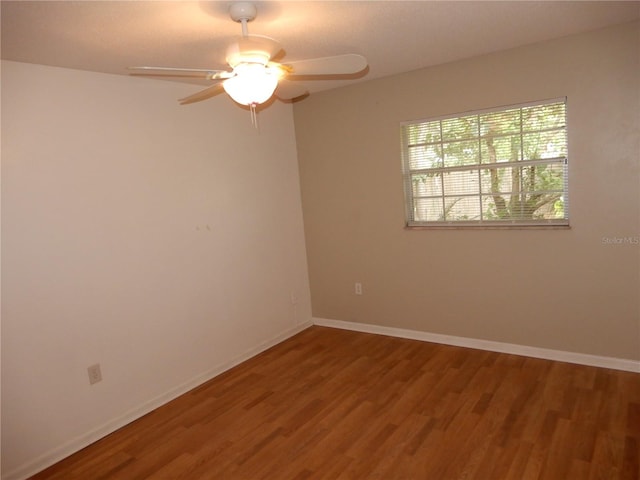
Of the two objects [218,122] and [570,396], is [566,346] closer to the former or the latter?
[570,396]

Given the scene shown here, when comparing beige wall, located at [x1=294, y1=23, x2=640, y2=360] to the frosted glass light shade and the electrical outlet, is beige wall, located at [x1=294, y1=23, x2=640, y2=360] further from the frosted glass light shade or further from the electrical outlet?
the electrical outlet

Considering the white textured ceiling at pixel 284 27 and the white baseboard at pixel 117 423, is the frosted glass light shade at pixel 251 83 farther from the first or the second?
the white baseboard at pixel 117 423

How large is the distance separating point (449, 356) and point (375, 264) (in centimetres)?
103

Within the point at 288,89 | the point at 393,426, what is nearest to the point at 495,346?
the point at 393,426

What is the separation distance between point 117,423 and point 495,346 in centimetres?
284

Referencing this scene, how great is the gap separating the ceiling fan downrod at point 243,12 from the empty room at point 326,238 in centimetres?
1

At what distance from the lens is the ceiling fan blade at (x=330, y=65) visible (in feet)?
6.38

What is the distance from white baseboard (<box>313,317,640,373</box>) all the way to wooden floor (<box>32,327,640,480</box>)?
71 mm

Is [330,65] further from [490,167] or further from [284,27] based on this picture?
[490,167]

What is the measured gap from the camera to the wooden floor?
2.20m

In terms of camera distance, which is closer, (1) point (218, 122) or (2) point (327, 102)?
(1) point (218, 122)

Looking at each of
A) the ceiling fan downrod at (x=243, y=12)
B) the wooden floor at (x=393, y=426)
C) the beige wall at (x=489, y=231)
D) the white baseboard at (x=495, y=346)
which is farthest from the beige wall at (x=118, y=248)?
the ceiling fan downrod at (x=243, y=12)

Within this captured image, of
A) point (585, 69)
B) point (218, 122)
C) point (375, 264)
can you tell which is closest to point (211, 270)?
point (218, 122)

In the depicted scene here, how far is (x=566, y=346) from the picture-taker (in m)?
3.16
